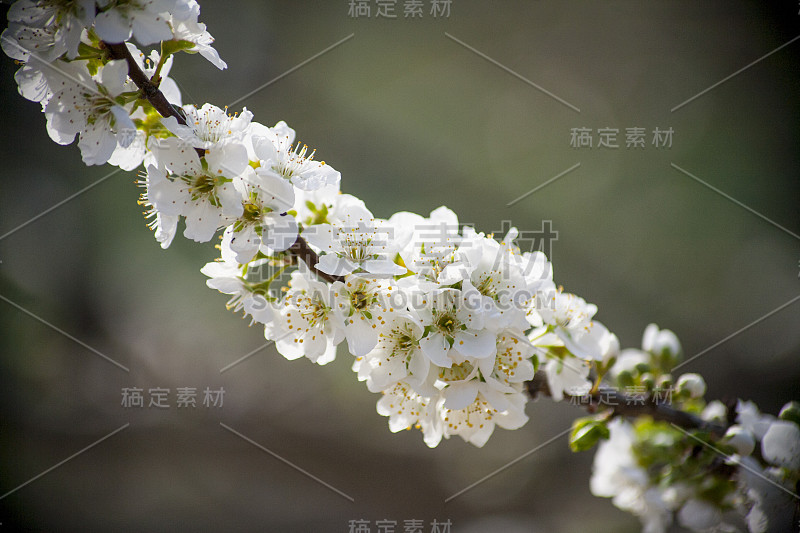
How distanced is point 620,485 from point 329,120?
105 inches

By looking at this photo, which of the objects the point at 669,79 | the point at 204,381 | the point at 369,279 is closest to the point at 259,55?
the point at 204,381

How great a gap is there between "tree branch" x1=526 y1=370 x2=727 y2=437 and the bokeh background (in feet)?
6.30

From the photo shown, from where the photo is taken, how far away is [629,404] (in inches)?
45.4

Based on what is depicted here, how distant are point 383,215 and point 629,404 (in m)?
2.15

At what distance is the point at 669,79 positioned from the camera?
3490mm

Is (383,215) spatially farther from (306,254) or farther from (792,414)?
(792,414)

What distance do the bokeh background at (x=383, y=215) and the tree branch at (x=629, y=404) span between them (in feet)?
6.30

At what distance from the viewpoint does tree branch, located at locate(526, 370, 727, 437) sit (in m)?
1.12

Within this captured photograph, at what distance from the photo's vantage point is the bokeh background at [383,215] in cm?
321
